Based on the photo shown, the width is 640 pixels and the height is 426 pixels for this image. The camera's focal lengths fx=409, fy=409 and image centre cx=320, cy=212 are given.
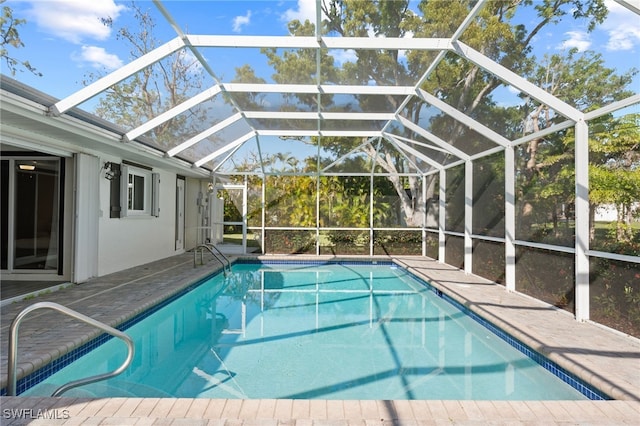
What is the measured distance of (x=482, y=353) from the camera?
4.65 meters

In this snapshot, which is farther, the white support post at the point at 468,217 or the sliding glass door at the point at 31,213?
the white support post at the point at 468,217

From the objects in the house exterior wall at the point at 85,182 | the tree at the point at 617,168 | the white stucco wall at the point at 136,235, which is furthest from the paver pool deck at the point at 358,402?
the white stucco wall at the point at 136,235

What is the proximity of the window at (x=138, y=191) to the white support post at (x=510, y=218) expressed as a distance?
7271 millimetres

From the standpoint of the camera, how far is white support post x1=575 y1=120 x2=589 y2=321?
4.76 m

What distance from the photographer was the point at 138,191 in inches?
377

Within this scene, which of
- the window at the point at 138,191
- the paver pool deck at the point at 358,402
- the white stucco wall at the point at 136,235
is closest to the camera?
the paver pool deck at the point at 358,402

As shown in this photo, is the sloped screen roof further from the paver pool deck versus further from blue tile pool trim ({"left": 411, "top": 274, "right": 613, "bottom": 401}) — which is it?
blue tile pool trim ({"left": 411, "top": 274, "right": 613, "bottom": 401})

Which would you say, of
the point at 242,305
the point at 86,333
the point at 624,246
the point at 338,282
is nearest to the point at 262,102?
the point at 242,305

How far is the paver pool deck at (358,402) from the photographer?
8.56ft

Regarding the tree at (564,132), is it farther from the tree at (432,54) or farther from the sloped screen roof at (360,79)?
the tree at (432,54)

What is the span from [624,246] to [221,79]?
5.68 metres

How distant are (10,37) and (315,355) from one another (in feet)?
14.8

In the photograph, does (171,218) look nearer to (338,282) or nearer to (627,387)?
(338,282)

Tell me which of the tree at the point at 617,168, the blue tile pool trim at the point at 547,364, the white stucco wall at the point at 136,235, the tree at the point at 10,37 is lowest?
the blue tile pool trim at the point at 547,364
